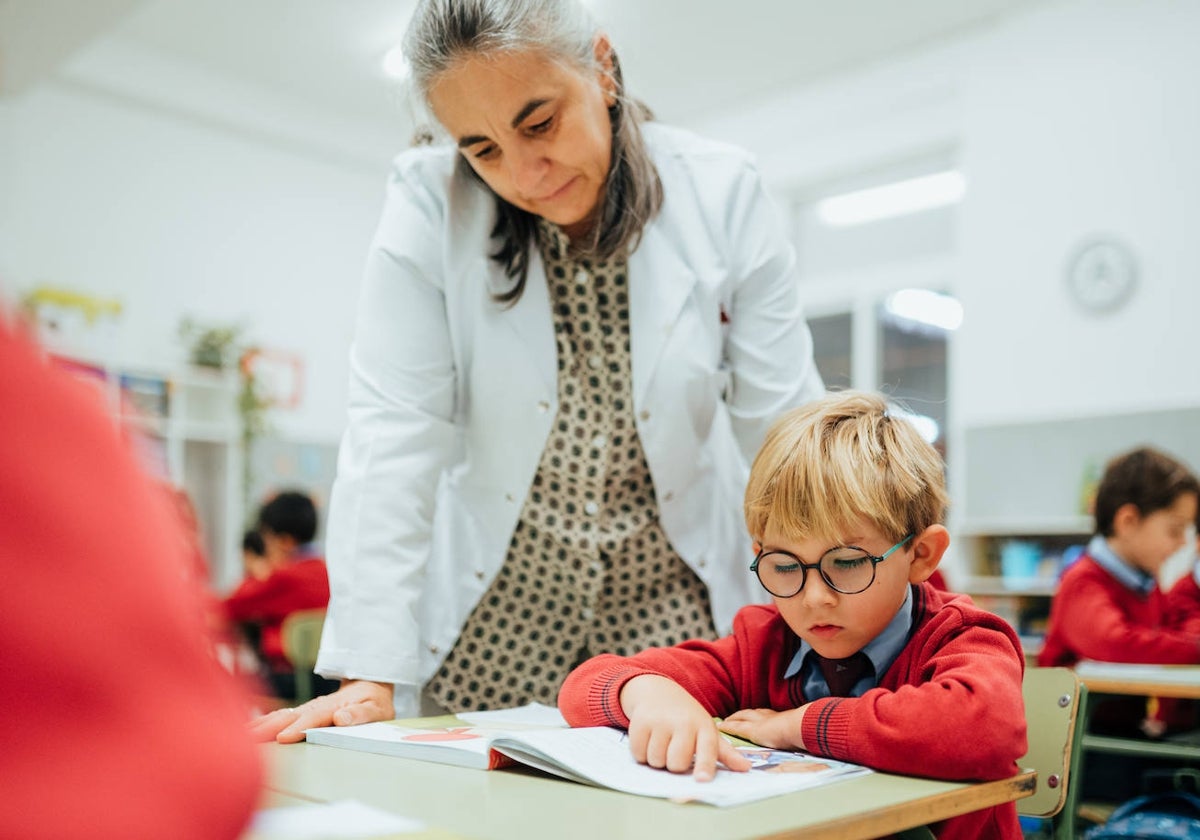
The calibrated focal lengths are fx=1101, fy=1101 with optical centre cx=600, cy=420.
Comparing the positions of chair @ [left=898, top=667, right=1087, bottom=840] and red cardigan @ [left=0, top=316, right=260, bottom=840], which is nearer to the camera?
red cardigan @ [left=0, top=316, right=260, bottom=840]

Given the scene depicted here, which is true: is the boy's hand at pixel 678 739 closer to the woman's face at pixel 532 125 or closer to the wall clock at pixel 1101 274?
the woman's face at pixel 532 125

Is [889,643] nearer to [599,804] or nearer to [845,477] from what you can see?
[845,477]

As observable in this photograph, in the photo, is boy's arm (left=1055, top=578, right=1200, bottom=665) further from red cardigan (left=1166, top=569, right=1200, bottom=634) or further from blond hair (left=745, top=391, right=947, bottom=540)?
blond hair (left=745, top=391, right=947, bottom=540)

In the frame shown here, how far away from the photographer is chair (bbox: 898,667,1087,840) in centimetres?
121

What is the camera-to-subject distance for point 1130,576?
117 inches

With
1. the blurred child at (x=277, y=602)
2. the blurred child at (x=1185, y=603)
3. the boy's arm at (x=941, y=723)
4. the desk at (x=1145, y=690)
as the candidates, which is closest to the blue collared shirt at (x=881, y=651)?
the boy's arm at (x=941, y=723)

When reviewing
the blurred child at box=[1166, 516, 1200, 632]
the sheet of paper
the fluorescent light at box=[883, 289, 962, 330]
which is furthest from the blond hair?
the fluorescent light at box=[883, 289, 962, 330]

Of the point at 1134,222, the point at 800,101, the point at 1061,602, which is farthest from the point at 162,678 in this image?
the point at 800,101

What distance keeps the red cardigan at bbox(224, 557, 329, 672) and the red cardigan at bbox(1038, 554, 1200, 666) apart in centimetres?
250

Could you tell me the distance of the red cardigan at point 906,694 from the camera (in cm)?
90

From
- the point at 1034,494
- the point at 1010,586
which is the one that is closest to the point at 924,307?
the point at 1034,494

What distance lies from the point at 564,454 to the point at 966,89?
5171 millimetres

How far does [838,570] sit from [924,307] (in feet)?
17.5

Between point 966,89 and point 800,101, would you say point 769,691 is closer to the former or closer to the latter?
point 966,89
